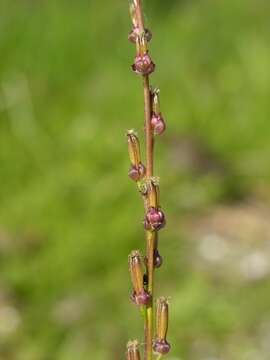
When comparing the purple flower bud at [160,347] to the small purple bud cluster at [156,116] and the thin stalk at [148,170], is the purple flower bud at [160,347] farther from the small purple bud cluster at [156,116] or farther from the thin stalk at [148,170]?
the small purple bud cluster at [156,116]

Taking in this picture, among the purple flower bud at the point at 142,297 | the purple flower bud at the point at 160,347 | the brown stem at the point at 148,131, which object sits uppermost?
the brown stem at the point at 148,131

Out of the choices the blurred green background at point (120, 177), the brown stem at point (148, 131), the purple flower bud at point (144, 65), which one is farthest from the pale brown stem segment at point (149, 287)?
the blurred green background at point (120, 177)

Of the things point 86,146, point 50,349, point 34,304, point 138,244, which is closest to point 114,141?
point 86,146


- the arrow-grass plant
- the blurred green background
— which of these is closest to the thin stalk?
the arrow-grass plant

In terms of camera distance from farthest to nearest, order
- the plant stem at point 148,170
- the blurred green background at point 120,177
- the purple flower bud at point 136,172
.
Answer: the blurred green background at point 120,177 < the purple flower bud at point 136,172 < the plant stem at point 148,170

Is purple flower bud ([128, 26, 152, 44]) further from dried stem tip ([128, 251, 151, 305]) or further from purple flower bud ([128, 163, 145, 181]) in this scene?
dried stem tip ([128, 251, 151, 305])

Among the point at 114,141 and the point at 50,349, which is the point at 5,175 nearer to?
the point at 114,141
